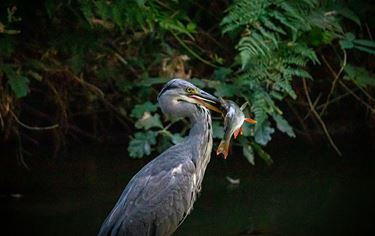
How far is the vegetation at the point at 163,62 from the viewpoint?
5.10 meters

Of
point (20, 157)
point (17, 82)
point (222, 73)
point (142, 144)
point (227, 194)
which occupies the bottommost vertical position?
point (20, 157)

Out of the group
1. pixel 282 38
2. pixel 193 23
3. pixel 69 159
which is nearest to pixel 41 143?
pixel 69 159

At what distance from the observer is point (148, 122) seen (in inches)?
214

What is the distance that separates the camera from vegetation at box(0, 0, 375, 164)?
5098mm

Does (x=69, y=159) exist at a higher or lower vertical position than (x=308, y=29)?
lower

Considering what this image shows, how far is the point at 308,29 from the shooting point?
5.16 meters

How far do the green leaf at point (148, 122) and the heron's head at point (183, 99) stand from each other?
1.33 metres

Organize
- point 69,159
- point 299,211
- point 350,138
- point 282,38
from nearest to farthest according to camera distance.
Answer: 1. point 299,211
2. point 282,38
3. point 69,159
4. point 350,138

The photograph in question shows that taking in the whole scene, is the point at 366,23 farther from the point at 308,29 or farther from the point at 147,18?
the point at 147,18

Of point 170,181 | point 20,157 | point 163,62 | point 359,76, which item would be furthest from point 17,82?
point 359,76

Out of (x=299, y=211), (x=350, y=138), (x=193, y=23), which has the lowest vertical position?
(x=350, y=138)

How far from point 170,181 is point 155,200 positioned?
10 cm

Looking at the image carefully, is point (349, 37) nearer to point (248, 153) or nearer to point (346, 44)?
point (346, 44)

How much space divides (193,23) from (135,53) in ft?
1.91
